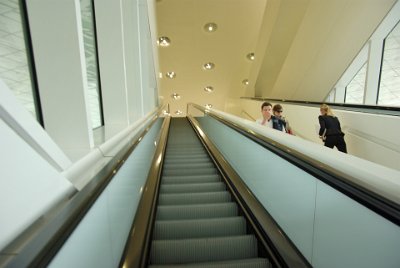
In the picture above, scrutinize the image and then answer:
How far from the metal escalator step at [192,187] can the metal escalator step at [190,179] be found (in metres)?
0.34

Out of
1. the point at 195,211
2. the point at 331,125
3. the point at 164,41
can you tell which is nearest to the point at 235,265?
the point at 195,211

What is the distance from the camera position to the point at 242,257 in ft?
8.46

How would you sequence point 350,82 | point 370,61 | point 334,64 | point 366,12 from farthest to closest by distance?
point 350,82
point 334,64
point 370,61
point 366,12

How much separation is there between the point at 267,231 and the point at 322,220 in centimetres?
71

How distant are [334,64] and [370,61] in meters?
1.15

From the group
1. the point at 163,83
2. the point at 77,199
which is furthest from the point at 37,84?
the point at 163,83

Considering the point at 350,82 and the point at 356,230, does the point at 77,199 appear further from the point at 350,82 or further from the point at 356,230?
the point at 350,82

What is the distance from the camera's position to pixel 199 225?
2.91 metres

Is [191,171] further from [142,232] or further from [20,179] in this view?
[20,179]

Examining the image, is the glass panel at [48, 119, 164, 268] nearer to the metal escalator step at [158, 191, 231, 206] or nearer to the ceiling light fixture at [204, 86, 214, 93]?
the metal escalator step at [158, 191, 231, 206]

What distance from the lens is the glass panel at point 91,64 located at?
5012 millimetres

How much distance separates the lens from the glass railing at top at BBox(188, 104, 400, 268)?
4.22 feet

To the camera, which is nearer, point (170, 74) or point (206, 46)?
point (206, 46)

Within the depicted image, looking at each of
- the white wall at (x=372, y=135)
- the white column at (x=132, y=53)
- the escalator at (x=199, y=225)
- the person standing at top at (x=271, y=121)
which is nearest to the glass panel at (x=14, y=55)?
the escalator at (x=199, y=225)
